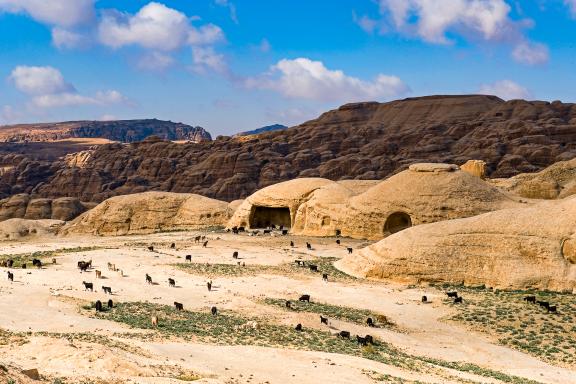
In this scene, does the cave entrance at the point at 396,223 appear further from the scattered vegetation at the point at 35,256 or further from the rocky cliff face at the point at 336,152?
the rocky cliff face at the point at 336,152

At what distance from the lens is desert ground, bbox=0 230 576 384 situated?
17266 mm

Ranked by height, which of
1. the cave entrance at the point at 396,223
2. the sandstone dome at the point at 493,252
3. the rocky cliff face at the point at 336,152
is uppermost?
the rocky cliff face at the point at 336,152

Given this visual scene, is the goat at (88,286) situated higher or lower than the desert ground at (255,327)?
higher

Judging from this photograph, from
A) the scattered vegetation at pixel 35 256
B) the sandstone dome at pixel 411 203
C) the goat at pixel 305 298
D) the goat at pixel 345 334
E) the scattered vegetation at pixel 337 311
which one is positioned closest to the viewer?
the goat at pixel 345 334

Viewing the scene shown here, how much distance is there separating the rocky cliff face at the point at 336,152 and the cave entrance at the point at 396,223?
49.2 meters

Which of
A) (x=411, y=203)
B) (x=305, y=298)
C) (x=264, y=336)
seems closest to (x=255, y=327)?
(x=264, y=336)

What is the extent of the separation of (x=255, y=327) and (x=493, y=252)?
16.0 m

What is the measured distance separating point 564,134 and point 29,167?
306 ft

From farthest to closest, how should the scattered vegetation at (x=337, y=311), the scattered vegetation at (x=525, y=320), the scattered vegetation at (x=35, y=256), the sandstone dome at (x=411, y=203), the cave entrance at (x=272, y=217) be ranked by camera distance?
the cave entrance at (x=272, y=217) < the sandstone dome at (x=411, y=203) < the scattered vegetation at (x=35, y=256) < the scattered vegetation at (x=337, y=311) < the scattered vegetation at (x=525, y=320)

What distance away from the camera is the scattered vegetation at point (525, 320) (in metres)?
26.5

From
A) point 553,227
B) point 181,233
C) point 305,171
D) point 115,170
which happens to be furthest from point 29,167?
point 553,227

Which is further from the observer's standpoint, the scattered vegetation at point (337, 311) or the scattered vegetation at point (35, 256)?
the scattered vegetation at point (35, 256)

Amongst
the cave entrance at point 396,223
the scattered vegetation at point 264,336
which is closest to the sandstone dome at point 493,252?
the scattered vegetation at point 264,336

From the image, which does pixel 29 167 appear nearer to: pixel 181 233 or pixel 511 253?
pixel 181 233
